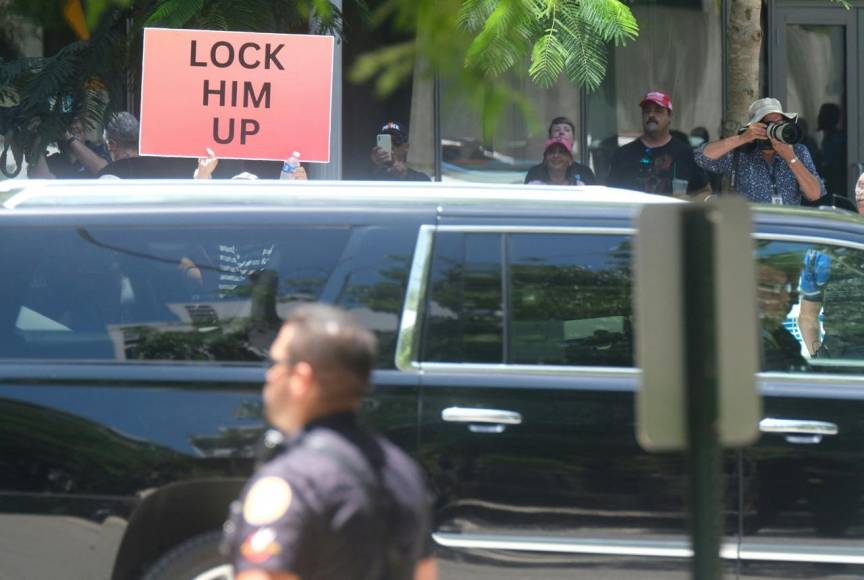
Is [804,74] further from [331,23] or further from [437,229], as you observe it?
[437,229]

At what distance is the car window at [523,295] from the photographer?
4824 mm

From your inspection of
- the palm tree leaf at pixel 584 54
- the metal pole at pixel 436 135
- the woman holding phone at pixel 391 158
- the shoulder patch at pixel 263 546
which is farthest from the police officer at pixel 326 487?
the metal pole at pixel 436 135

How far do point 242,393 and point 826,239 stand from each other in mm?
2065

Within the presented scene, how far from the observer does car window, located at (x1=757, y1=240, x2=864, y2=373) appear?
5047mm

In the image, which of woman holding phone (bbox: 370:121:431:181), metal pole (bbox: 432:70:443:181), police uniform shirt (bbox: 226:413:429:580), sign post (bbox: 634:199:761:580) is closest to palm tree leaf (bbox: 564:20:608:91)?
woman holding phone (bbox: 370:121:431:181)

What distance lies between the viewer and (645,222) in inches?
124

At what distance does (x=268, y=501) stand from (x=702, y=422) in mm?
924

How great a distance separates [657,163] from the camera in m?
9.48

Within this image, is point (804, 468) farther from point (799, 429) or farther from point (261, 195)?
point (261, 195)

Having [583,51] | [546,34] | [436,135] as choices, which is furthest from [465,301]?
[436,135]

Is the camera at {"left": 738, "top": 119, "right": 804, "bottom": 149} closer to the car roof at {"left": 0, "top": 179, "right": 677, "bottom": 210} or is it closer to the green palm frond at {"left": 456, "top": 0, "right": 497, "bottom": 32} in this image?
the car roof at {"left": 0, "top": 179, "right": 677, "bottom": 210}

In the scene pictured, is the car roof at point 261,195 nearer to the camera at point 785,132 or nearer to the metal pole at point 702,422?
the metal pole at point 702,422

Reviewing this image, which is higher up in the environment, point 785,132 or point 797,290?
point 785,132

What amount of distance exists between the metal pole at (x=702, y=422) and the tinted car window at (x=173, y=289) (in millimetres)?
1812
